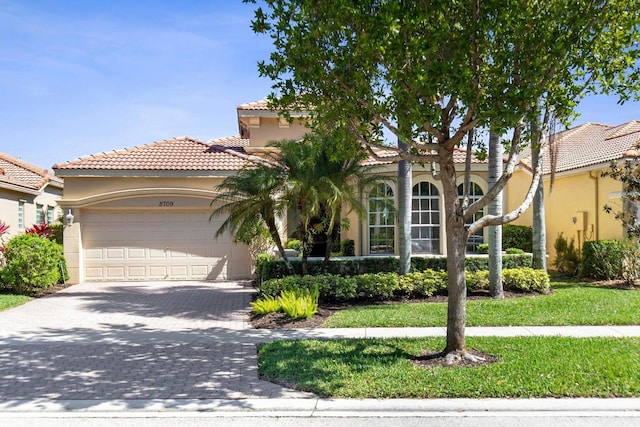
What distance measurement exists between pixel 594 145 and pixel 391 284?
12114 mm

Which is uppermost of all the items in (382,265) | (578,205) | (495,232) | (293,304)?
(578,205)

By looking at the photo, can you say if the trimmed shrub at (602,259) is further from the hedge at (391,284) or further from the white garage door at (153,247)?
the white garage door at (153,247)

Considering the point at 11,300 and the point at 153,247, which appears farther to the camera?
the point at 153,247

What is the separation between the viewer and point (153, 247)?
17.2 metres

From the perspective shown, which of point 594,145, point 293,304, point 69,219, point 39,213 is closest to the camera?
point 293,304

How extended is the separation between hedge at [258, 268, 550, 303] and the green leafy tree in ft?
16.3

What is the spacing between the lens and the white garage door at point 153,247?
17000mm

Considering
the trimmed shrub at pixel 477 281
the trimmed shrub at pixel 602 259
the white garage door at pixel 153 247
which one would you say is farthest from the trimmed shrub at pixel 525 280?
the white garage door at pixel 153 247

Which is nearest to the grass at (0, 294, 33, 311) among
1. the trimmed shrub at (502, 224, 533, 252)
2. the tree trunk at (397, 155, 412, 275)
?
the tree trunk at (397, 155, 412, 275)

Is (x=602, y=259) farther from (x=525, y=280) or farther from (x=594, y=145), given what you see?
(x=594, y=145)

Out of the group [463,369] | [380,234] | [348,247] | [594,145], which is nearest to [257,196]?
[380,234]

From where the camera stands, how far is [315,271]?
13.8m

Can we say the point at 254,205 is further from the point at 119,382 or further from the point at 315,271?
the point at 119,382

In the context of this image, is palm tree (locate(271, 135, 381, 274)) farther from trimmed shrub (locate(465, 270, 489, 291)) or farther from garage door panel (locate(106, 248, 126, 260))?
garage door panel (locate(106, 248, 126, 260))
